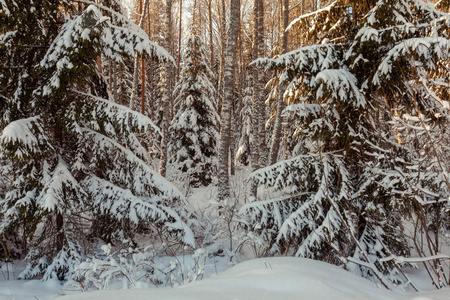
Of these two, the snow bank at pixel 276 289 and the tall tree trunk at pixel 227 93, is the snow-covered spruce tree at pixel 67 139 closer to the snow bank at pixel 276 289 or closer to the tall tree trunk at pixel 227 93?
the tall tree trunk at pixel 227 93

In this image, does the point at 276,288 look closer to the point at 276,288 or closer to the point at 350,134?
the point at 276,288

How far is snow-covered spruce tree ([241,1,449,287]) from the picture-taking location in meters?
4.92

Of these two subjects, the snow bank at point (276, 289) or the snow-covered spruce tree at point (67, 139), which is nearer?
the snow bank at point (276, 289)

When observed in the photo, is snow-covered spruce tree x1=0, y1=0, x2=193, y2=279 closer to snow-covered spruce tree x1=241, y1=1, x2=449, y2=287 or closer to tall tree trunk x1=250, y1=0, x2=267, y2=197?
snow-covered spruce tree x1=241, y1=1, x2=449, y2=287

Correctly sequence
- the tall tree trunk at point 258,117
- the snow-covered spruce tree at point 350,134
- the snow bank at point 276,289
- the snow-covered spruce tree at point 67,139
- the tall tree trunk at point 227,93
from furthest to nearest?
the tall tree trunk at point 258,117 → the tall tree trunk at point 227,93 → the snow-covered spruce tree at point 350,134 → the snow-covered spruce tree at point 67,139 → the snow bank at point 276,289

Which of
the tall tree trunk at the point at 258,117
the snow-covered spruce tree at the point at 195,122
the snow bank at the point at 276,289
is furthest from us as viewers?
the snow-covered spruce tree at the point at 195,122

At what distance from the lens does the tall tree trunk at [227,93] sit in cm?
798

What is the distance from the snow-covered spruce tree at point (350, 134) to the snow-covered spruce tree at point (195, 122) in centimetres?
874

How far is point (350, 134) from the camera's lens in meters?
5.27

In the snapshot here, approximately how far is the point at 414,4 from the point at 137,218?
6.34m

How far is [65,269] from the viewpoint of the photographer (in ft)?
16.5

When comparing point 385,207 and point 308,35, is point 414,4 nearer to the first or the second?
point 308,35

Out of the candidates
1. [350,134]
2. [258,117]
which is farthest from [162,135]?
[258,117]

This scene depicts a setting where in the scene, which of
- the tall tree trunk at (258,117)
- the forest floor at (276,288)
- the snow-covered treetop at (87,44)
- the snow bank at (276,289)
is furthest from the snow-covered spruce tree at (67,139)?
the tall tree trunk at (258,117)
